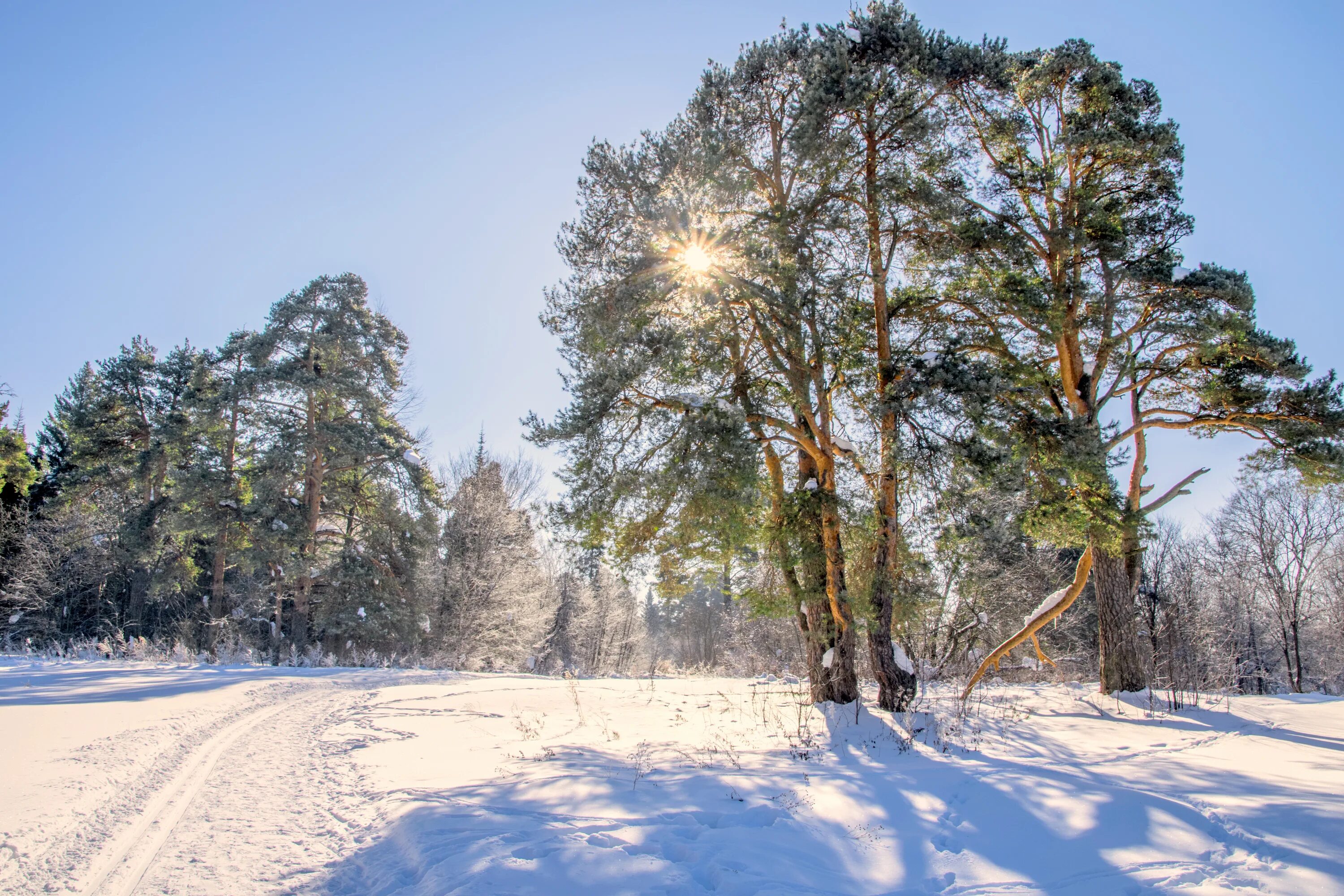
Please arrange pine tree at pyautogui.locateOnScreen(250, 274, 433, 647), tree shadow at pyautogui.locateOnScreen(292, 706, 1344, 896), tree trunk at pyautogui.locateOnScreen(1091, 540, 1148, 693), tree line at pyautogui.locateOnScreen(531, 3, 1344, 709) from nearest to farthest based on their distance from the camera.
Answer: tree shadow at pyautogui.locateOnScreen(292, 706, 1344, 896), tree line at pyautogui.locateOnScreen(531, 3, 1344, 709), tree trunk at pyautogui.locateOnScreen(1091, 540, 1148, 693), pine tree at pyautogui.locateOnScreen(250, 274, 433, 647)

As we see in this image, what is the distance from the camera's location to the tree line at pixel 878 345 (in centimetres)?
810

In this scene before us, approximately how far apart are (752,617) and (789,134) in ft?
23.9

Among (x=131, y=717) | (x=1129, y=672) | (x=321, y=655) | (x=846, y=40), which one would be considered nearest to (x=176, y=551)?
(x=321, y=655)

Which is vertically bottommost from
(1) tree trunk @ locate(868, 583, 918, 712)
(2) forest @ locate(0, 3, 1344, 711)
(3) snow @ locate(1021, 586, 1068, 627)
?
(1) tree trunk @ locate(868, 583, 918, 712)

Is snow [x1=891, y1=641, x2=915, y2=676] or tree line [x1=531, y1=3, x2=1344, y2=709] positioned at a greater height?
tree line [x1=531, y1=3, x2=1344, y2=709]

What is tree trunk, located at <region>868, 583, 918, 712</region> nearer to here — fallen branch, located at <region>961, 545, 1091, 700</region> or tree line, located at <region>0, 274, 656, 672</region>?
fallen branch, located at <region>961, 545, 1091, 700</region>

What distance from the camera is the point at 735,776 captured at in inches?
198

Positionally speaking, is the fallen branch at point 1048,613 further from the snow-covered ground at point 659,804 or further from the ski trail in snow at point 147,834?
the ski trail in snow at point 147,834

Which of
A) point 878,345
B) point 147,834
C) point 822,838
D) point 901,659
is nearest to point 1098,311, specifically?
point 878,345

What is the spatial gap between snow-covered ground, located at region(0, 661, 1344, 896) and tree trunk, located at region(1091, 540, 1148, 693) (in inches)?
68.3

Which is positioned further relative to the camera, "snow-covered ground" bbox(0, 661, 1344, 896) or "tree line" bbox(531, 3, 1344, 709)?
"tree line" bbox(531, 3, 1344, 709)

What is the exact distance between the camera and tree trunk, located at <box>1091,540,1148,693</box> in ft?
32.5

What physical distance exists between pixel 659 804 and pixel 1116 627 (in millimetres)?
9506

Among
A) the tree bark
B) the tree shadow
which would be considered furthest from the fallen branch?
the tree shadow
